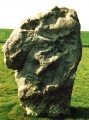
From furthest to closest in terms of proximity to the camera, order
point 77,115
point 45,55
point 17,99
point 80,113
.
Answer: point 17,99 < point 80,113 < point 77,115 < point 45,55

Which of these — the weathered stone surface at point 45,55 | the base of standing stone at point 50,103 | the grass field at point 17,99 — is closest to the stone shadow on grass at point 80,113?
the grass field at point 17,99

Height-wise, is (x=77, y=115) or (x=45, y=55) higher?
(x=45, y=55)

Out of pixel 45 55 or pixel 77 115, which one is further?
pixel 77 115

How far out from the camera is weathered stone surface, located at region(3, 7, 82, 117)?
44.1ft

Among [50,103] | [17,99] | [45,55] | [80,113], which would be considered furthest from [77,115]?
[17,99]

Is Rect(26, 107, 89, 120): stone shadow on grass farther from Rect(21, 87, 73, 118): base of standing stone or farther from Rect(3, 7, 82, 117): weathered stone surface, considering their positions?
Rect(3, 7, 82, 117): weathered stone surface

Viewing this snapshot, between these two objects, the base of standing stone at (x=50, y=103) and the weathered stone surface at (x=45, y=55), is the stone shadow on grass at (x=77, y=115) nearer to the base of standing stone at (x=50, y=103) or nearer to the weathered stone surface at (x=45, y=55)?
the base of standing stone at (x=50, y=103)

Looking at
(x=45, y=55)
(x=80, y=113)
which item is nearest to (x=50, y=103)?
(x=80, y=113)

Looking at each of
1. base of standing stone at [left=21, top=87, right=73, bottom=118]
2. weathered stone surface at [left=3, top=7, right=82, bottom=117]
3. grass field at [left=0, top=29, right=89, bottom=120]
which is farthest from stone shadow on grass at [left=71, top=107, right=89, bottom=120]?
weathered stone surface at [left=3, top=7, right=82, bottom=117]

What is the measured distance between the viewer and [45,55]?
44.4 feet

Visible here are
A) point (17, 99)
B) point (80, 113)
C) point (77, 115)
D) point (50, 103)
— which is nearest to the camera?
point (50, 103)

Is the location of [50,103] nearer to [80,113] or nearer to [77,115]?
[77,115]

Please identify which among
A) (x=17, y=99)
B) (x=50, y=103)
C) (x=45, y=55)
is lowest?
(x=17, y=99)

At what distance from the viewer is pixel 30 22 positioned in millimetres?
13609
